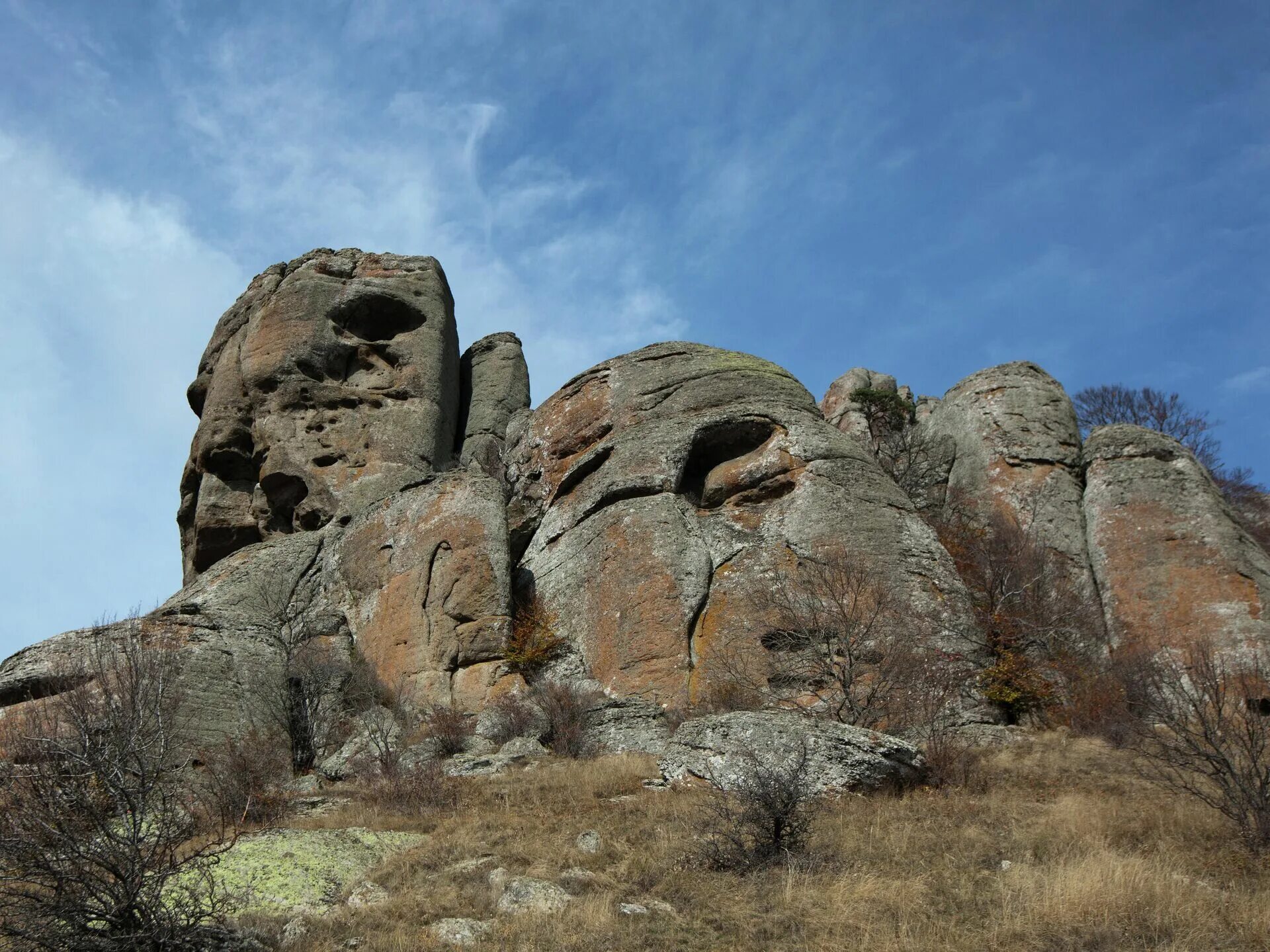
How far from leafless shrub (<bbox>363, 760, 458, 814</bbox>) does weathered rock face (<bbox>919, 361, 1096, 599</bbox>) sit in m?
12.2

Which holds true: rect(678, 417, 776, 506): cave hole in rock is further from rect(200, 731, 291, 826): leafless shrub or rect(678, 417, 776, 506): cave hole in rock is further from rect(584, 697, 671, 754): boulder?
rect(200, 731, 291, 826): leafless shrub

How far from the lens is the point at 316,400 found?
26.8 m

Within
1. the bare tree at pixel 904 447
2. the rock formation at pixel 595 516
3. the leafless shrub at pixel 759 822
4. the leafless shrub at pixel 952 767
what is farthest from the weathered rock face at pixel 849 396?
the leafless shrub at pixel 759 822

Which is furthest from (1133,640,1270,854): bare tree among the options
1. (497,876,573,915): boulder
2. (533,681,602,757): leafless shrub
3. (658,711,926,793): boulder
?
(533,681,602,757): leafless shrub

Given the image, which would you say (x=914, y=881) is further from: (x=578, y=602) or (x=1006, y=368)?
(x=1006, y=368)

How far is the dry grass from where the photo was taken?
8.17m

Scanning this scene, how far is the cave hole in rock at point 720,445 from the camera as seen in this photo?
2136 centimetres

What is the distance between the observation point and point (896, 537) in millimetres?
18734

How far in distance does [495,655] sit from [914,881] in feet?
33.6

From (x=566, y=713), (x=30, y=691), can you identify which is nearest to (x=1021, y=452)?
(x=566, y=713)

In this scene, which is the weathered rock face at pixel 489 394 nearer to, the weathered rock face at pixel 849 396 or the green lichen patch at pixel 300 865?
the weathered rock face at pixel 849 396

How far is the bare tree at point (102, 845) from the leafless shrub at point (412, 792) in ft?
10.4

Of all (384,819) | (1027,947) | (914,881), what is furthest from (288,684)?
(1027,947)

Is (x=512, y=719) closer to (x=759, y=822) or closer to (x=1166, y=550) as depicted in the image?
(x=759, y=822)
